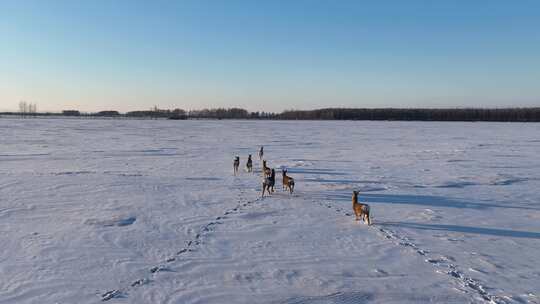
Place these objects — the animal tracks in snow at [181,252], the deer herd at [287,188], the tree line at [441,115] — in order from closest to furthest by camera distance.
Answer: the animal tracks in snow at [181,252], the deer herd at [287,188], the tree line at [441,115]

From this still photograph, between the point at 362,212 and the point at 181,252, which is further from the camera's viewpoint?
the point at 362,212

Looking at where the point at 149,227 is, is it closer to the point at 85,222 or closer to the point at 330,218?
the point at 85,222

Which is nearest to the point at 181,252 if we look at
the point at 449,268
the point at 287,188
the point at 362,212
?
the point at 362,212

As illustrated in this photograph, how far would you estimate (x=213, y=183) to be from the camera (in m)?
13.1

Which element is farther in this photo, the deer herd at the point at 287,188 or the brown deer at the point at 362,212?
the deer herd at the point at 287,188

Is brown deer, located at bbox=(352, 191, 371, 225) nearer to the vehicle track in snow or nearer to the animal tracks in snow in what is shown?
the vehicle track in snow

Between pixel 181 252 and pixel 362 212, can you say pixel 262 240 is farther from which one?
pixel 362 212

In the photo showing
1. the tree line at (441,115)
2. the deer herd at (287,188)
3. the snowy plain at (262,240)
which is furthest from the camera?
the tree line at (441,115)

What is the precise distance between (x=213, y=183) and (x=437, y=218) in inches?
274

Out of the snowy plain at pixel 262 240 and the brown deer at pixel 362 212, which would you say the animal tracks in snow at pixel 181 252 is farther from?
the brown deer at pixel 362 212

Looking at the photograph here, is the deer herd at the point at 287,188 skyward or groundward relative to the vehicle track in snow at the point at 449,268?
skyward

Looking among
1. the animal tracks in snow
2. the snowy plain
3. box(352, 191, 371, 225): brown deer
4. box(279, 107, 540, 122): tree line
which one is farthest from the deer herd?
box(279, 107, 540, 122): tree line

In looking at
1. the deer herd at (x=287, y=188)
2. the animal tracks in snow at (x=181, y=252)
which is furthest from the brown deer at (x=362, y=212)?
the animal tracks in snow at (x=181, y=252)

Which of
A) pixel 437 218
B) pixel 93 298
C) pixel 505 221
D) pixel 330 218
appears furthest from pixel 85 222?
pixel 505 221
